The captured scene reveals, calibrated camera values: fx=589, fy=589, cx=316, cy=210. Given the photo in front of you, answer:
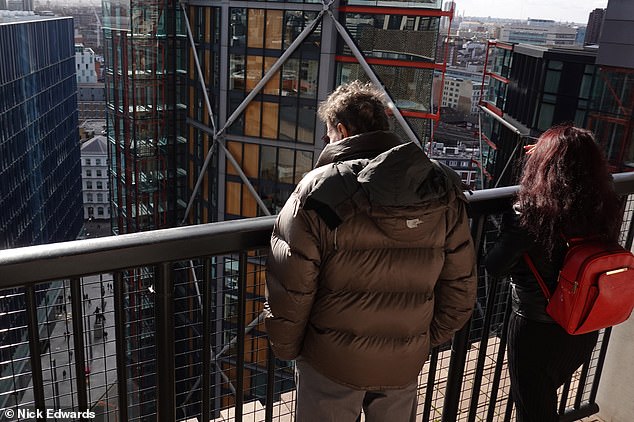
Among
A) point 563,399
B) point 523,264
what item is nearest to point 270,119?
point 563,399

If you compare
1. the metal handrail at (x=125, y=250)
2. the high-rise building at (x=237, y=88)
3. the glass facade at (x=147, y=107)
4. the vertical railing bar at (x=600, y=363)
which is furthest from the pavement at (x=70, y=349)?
the glass facade at (x=147, y=107)

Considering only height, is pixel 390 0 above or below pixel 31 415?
above

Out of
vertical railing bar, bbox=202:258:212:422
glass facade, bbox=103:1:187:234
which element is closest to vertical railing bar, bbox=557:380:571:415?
vertical railing bar, bbox=202:258:212:422

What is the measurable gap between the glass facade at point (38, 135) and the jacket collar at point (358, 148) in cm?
3673

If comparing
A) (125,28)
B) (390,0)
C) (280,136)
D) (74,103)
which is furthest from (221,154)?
(74,103)

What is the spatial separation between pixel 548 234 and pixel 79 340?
1510mm

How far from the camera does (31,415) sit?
1.74 m

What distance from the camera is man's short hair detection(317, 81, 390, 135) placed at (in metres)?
2.03

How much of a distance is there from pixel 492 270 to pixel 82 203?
6380cm

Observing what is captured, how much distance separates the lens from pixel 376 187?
1563 mm

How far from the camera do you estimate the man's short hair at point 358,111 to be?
6.65ft

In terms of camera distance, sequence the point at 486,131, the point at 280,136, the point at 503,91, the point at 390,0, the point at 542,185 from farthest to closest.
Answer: the point at 486,131 → the point at 503,91 → the point at 280,136 → the point at 390,0 → the point at 542,185

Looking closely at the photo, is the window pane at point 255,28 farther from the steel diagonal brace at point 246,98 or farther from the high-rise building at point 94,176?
the high-rise building at point 94,176

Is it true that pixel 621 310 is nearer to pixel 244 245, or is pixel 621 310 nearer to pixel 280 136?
pixel 244 245
